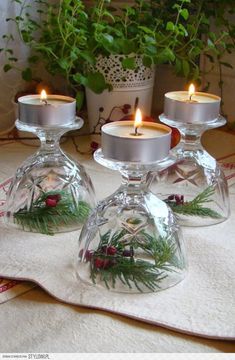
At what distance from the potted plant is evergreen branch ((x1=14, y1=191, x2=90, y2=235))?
0.97 ft

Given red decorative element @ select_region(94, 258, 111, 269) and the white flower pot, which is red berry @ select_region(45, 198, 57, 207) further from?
the white flower pot

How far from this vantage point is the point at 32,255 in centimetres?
53

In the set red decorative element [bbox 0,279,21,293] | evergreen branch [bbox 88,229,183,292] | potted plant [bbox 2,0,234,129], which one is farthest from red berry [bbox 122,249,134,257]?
potted plant [bbox 2,0,234,129]

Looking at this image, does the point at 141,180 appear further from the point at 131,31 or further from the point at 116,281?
the point at 131,31

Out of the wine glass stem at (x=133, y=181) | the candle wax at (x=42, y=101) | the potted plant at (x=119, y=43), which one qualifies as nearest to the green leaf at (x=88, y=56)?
the potted plant at (x=119, y=43)

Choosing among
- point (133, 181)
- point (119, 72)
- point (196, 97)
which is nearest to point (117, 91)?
point (119, 72)

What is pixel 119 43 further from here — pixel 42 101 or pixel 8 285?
pixel 8 285

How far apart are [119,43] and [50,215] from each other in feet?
1.17

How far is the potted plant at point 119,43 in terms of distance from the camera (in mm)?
824

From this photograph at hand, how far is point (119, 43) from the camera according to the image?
83 cm

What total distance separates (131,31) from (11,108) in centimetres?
31

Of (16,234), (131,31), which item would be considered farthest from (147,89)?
(16,234)

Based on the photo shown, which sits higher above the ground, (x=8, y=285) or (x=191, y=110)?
(x=191, y=110)

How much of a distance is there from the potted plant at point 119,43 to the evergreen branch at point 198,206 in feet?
0.88
